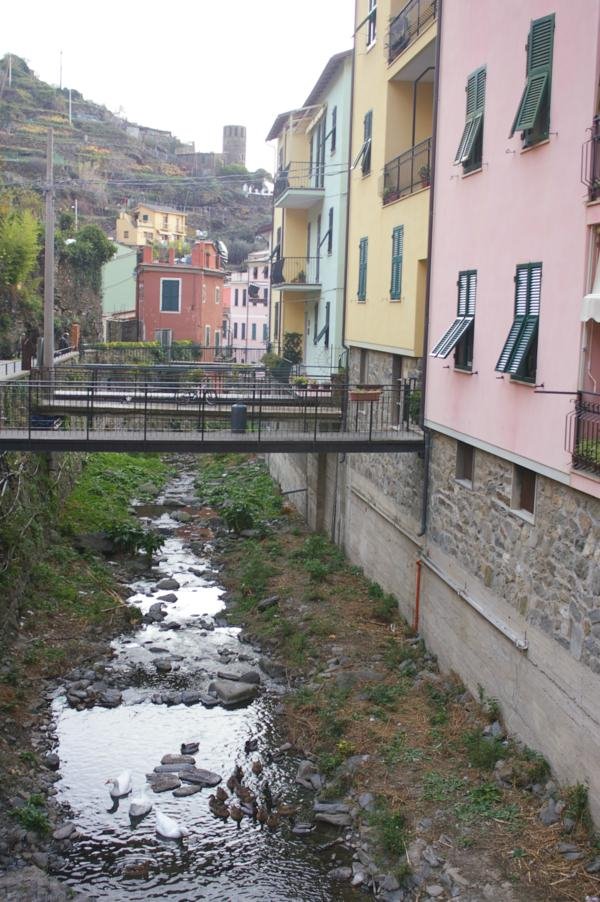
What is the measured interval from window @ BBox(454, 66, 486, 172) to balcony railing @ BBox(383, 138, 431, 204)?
7.70 feet

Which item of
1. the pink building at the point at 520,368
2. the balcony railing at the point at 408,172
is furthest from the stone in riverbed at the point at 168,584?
the balcony railing at the point at 408,172

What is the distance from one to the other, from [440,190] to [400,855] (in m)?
11.2

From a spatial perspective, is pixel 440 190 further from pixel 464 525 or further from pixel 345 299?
pixel 345 299

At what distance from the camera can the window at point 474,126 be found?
48.9ft

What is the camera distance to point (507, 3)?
1373 cm

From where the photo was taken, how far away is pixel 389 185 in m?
20.5

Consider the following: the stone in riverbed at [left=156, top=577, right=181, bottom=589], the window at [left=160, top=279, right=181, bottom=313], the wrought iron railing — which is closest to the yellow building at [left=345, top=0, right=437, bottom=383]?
the wrought iron railing

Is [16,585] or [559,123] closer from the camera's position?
[559,123]

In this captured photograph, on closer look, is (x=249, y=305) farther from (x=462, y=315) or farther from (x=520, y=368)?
(x=520, y=368)

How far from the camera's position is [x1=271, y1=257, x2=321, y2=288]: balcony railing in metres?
30.9

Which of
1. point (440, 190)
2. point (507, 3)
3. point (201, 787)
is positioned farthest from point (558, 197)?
point (201, 787)

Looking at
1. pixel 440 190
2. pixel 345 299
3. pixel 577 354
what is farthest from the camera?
pixel 345 299

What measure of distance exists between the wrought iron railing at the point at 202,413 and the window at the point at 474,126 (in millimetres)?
4978

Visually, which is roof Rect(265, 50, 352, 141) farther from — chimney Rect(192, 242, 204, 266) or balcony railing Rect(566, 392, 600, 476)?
chimney Rect(192, 242, 204, 266)
